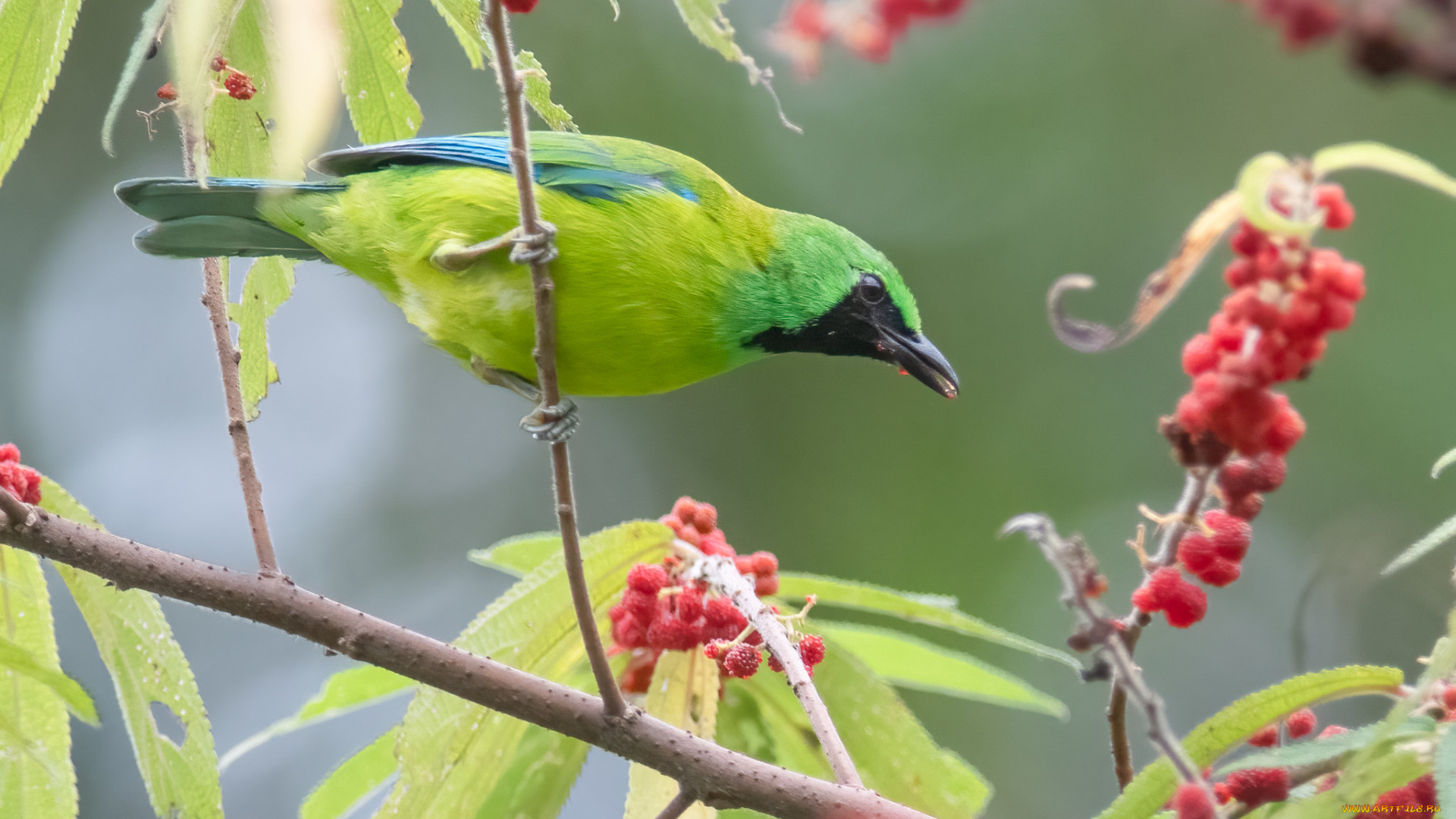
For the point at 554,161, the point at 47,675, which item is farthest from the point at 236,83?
the point at 554,161

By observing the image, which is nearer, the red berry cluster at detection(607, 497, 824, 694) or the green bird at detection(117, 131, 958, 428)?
the red berry cluster at detection(607, 497, 824, 694)

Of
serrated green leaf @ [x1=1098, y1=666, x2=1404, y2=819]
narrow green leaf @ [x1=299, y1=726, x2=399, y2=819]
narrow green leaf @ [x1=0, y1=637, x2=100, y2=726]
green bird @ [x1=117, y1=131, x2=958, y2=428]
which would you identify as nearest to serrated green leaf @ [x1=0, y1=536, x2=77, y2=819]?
narrow green leaf @ [x1=0, y1=637, x2=100, y2=726]

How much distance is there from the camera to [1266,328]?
3.61 ft

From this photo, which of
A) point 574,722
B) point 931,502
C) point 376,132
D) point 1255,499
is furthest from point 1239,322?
point 931,502

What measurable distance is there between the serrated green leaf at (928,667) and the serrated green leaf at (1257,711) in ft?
2.88

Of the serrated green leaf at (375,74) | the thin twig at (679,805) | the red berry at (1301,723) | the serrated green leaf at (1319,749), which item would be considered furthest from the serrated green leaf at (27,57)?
the red berry at (1301,723)

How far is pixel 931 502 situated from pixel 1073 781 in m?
2.02

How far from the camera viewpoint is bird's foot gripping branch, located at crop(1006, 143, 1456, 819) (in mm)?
960

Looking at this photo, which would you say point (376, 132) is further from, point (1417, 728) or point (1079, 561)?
point (1417, 728)

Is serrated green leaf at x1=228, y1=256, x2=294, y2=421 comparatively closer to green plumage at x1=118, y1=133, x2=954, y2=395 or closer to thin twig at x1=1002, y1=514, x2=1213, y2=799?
green plumage at x1=118, y1=133, x2=954, y2=395

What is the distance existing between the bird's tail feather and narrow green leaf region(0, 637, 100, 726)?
1.79 m

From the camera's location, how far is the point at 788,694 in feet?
7.96

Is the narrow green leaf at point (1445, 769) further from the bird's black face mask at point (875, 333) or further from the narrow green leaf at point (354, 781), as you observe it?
the bird's black face mask at point (875, 333)

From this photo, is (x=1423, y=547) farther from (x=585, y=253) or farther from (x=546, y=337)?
(x=585, y=253)
